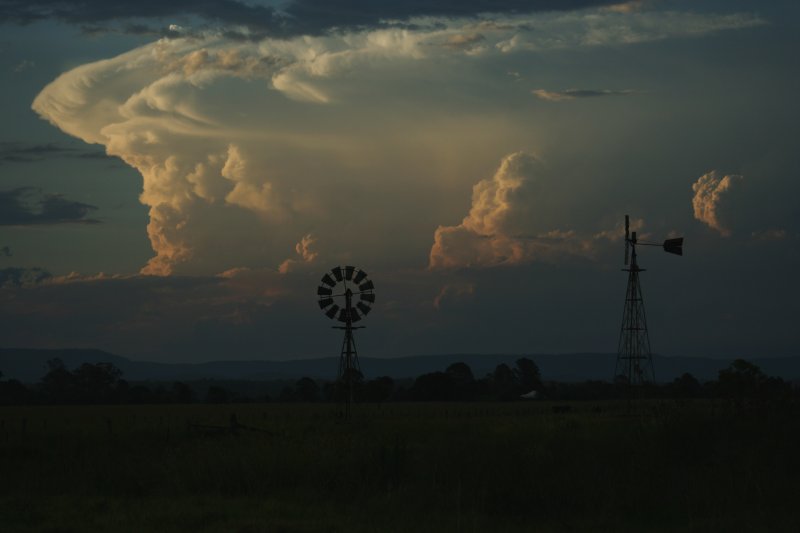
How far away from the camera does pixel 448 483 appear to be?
2794 cm

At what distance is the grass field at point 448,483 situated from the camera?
2358cm

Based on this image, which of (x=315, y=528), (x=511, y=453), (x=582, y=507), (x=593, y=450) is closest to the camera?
(x=315, y=528)

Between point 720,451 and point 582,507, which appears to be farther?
point 720,451

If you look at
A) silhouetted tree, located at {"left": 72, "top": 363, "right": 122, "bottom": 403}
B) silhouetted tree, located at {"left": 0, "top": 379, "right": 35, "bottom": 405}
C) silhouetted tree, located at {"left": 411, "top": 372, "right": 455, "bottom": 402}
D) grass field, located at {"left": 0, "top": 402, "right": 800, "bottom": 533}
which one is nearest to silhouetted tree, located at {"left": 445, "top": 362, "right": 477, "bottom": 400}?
silhouetted tree, located at {"left": 411, "top": 372, "right": 455, "bottom": 402}

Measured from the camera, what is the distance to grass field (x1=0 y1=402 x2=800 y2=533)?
23.6 metres

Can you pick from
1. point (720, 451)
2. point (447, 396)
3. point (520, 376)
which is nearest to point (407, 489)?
point (720, 451)

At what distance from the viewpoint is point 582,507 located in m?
25.5

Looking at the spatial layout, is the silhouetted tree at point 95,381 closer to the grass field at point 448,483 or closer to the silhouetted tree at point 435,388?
the silhouetted tree at point 435,388

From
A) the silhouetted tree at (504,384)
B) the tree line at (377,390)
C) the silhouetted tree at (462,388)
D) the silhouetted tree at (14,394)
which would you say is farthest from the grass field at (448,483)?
the silhouetted tree at (14,394)

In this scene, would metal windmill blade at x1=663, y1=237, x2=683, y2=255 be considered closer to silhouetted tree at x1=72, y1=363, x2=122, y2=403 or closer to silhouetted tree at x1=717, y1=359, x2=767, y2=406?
silhouetted tree at x1=717, y1=359, x2=767, y2=406

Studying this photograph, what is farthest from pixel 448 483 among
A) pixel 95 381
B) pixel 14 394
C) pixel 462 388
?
pixel 95 381

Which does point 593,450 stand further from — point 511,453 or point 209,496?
point 209,496

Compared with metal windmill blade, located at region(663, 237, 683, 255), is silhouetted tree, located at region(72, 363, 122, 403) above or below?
below

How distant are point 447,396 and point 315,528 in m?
129
